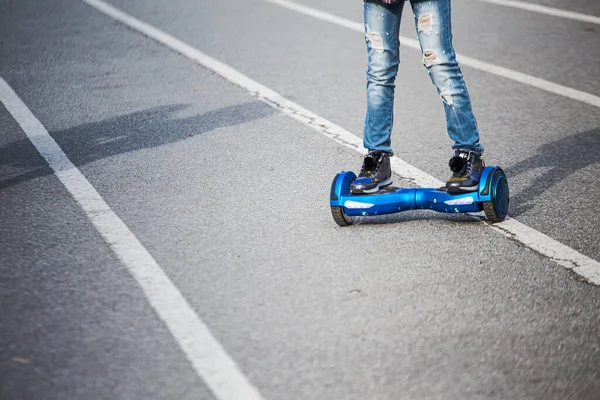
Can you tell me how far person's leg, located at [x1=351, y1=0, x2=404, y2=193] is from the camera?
475cm

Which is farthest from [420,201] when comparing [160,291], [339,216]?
[160,291]

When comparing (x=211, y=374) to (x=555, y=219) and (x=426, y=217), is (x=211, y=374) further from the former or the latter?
(x=555, y=219)

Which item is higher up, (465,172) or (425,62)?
(425,62)

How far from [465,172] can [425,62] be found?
1.96 feet

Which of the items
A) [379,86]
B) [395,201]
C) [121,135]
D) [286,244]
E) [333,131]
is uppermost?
[379,86]

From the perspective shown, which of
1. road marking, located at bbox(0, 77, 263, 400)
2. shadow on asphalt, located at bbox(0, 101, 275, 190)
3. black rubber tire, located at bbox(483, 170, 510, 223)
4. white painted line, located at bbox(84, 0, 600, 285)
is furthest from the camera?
shadow on asphalt, located at bbox(0, 101, 275, 190)

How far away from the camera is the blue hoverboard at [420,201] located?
458 centimetres

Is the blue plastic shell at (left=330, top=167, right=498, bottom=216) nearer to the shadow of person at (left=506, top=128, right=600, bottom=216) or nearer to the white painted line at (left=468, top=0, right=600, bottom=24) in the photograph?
the shadow of person at (left=506, top=128, right=600, bottom=216)

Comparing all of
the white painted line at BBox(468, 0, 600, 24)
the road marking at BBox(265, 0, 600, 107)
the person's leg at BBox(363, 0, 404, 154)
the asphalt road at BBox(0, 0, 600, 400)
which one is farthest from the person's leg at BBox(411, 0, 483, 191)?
the white painted line at BBox(468, 0, 600, 24)

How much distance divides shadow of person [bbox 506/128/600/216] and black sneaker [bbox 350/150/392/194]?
28.0 inches

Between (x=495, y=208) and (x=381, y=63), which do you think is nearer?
(x=495, y=208)

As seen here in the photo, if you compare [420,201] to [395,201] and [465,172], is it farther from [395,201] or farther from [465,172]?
[465,172]

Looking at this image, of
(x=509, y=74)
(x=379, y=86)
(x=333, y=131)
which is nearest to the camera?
(x=379, y=86)

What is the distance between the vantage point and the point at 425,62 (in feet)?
15.5
